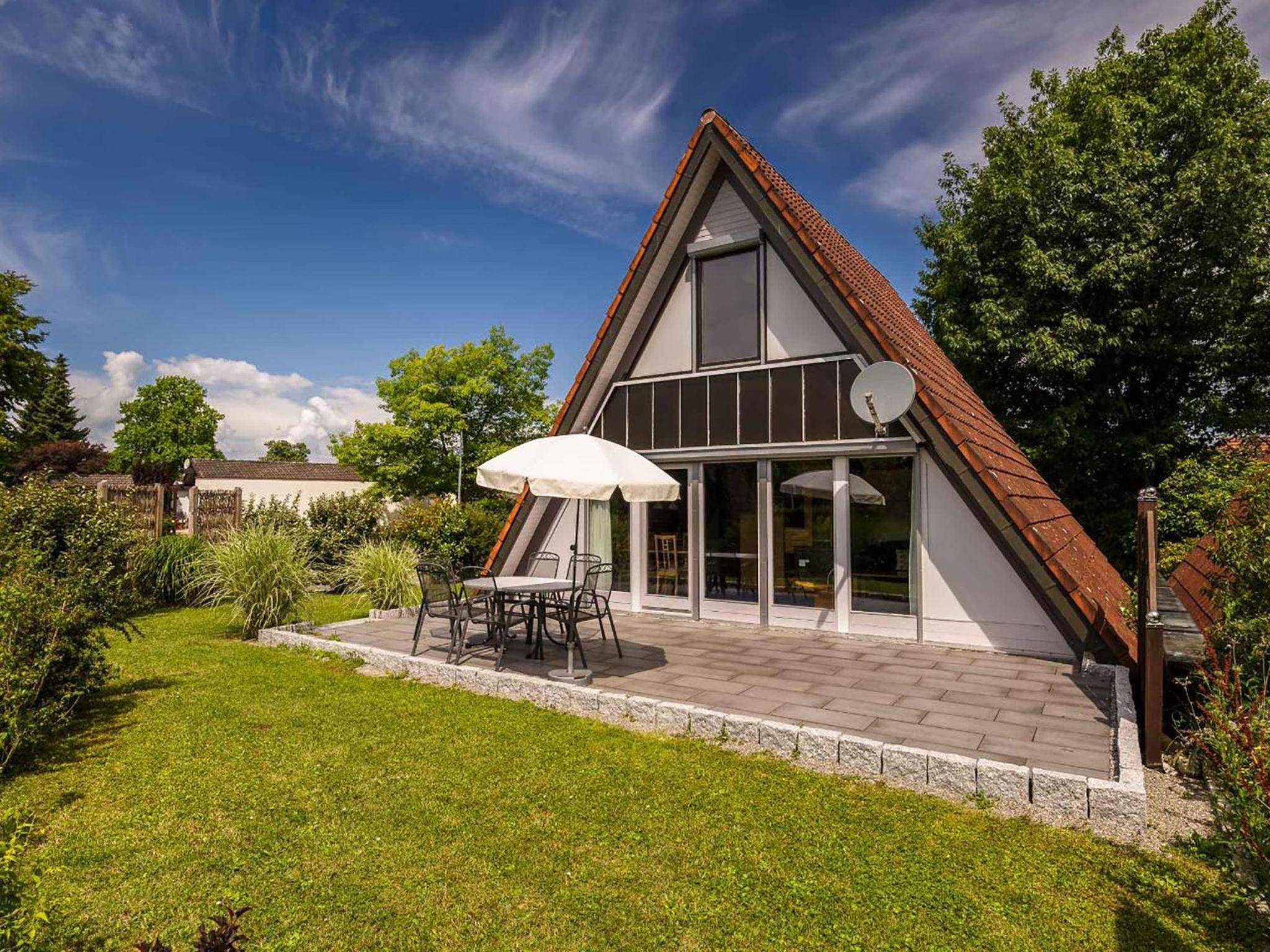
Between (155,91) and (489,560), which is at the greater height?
(155,91)

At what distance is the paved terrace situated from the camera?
5148mm

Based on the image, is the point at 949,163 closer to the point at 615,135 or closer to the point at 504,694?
the point at 615,135

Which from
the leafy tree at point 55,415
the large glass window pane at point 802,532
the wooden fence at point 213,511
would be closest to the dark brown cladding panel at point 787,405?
the large glass window pane at point 802,532

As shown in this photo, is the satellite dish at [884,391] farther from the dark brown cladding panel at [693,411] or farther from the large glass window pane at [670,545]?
the large glass window pane at [670,545]

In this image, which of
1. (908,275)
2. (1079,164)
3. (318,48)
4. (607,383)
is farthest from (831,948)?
(908,275)

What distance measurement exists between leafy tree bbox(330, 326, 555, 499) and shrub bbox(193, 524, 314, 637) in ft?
88.9

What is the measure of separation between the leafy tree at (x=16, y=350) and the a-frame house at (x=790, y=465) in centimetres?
2712

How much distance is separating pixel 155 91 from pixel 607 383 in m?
8.84

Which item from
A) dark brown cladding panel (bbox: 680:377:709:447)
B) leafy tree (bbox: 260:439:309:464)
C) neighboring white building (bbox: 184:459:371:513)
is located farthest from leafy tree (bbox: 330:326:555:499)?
leafy tree (bbox: 260:439:309:464)

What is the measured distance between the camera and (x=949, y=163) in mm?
20812

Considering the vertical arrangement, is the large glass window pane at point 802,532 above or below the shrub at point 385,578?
above

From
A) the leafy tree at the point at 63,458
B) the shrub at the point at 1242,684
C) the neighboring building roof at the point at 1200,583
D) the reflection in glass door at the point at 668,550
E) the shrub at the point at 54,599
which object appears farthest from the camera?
the leafy tree at the point at 63,458

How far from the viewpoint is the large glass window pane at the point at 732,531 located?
33.1ft

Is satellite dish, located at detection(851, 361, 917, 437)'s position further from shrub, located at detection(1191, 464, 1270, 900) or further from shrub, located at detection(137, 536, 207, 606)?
shrub, located at detection(137, 536, 207, 606)
